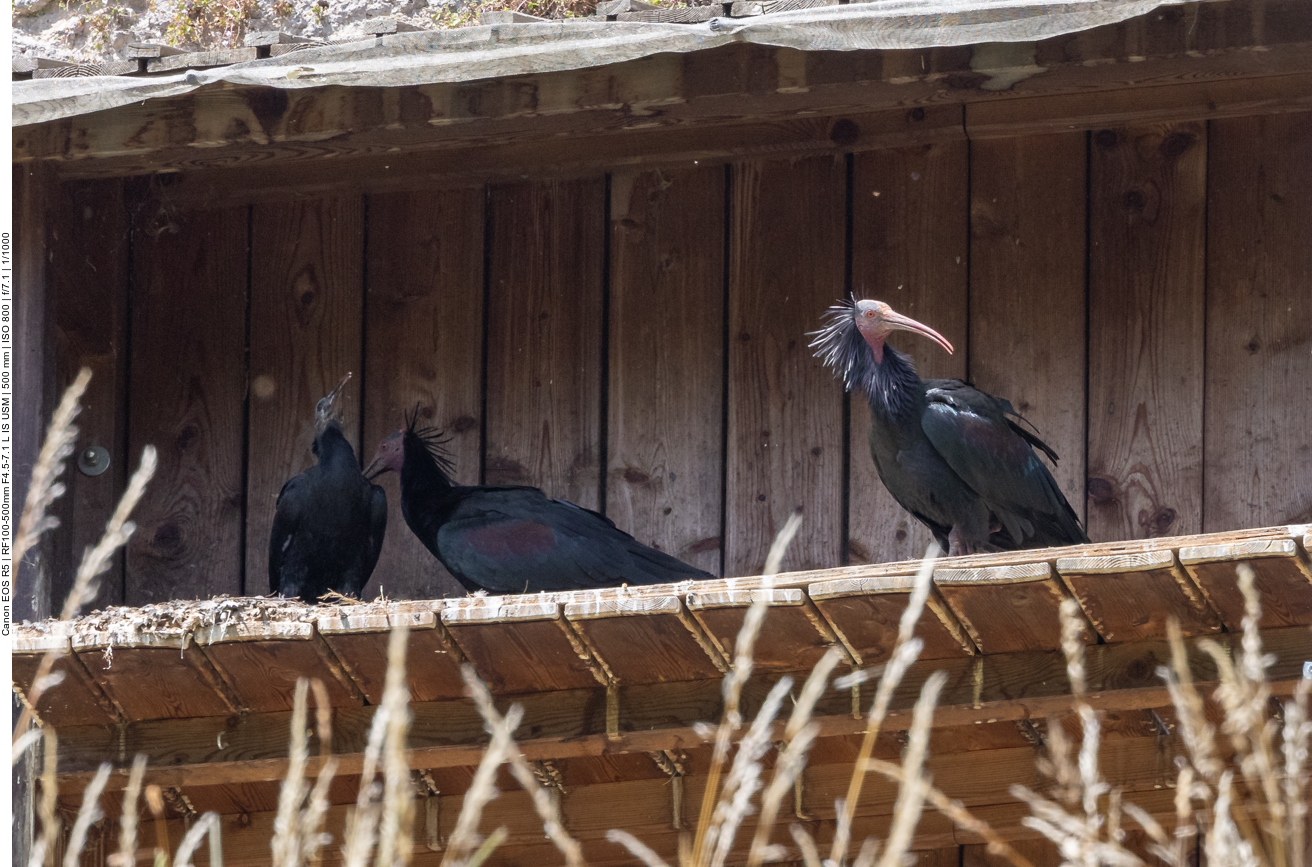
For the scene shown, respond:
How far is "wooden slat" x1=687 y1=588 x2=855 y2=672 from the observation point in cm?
326

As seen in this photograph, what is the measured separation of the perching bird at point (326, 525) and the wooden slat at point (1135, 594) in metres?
2.42

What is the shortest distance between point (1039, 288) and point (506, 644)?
2101 mm

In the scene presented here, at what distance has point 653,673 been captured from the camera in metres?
3.67

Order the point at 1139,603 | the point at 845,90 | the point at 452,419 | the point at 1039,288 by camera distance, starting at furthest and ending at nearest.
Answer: the point at 452,419 < the point at 1039,288 < the point at 845,90 < the point at 1139,603

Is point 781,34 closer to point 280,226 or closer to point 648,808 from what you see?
point 648,808

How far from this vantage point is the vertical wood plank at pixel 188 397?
17.2 feet

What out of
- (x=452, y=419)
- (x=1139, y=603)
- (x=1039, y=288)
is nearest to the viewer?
(x=1139, y=603)

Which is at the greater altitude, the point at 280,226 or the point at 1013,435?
the point at 280,226

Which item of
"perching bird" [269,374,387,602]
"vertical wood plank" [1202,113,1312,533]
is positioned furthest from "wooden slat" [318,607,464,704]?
"vertical wood plank" [1202,113,1312,533]

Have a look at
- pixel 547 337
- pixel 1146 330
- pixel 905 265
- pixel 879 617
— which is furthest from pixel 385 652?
pixel 1146 330

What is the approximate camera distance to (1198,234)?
4812 millimetres

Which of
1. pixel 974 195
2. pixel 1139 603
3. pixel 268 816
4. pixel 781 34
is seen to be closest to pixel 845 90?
pixel 781 34

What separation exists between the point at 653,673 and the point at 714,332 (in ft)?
5.43

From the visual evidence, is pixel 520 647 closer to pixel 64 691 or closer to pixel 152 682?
pixel 152 682
